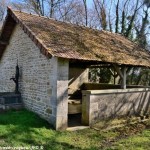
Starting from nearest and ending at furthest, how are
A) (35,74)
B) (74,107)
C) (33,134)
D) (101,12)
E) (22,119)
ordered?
(33,134) < (22,119) < (74,107) < (35,74) < (101,12)

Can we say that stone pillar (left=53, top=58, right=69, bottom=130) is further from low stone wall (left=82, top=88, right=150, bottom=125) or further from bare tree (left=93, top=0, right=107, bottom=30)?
bare tree (left=93, top=0, right=107, bottom=30)

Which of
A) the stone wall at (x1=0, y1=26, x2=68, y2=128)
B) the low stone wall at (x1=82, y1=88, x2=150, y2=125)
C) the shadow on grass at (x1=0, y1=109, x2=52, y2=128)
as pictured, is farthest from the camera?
the low stone wall at (x1=82, y1=88, x2=150, y2=125)

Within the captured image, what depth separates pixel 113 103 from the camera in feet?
34.2

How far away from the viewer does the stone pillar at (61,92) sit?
8727 mm

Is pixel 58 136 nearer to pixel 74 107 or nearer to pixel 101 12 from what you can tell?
pixel 74 107

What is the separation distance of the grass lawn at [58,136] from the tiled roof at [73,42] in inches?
96.3

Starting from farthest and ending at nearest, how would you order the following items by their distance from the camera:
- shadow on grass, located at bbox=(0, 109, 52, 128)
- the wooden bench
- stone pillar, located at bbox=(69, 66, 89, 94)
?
stone pillar, located at bbox=(69, 66, 89, 94) → the wooden bench → shadow on grass, located at bbox=(0, 109, 52, 128)

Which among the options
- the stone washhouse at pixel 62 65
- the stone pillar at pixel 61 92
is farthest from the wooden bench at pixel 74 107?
the stone pillar at pixel 61 92

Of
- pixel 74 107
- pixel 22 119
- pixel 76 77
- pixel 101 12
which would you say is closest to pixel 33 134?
pixel 22 119

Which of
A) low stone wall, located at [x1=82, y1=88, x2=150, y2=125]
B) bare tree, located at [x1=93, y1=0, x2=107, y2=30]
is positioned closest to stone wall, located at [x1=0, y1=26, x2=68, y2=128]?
low stone wall, located at [x1=82, y1=88, x2=150, y2=125]

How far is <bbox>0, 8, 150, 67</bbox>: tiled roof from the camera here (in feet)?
29.6

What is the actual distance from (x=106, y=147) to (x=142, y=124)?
368cm

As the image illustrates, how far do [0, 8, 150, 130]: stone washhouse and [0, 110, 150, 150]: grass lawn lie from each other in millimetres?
536

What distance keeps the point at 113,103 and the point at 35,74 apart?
10.8 ft
